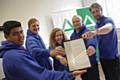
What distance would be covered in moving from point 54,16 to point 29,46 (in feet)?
7.92

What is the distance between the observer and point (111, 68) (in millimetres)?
3279

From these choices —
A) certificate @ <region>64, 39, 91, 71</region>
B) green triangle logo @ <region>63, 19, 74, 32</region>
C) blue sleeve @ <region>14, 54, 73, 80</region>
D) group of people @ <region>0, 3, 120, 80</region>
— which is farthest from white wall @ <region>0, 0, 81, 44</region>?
blue sleeve @ <region>14, 54, 73, 80</region>

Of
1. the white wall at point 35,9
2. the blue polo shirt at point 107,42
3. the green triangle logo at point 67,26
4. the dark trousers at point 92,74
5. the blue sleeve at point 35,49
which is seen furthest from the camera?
the green triangle logo at point 67,26

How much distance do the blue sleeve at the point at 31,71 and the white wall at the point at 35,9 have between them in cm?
317

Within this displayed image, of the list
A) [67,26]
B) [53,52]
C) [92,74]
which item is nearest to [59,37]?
[53,52]

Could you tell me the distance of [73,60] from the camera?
1.95 meters

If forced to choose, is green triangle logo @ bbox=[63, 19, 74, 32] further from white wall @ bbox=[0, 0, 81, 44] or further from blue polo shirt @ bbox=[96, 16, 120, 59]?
blue polo shirt @ bbox=[96, 16, 120, 59]

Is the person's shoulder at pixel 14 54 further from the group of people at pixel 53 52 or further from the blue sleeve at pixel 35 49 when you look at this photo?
the blue sleeve at pixel 35 49

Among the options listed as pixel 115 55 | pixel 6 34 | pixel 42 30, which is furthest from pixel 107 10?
pixel 6 34

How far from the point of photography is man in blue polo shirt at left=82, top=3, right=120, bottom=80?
315 cm

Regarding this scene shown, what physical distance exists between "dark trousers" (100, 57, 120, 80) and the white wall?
6.98 feet

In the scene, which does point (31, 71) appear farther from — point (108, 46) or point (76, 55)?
point (108, 46)

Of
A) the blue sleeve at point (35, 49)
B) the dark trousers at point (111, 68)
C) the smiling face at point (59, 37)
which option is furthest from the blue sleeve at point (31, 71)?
the dark trousers at point (111, 68)

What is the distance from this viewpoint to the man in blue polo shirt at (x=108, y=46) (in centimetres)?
315
